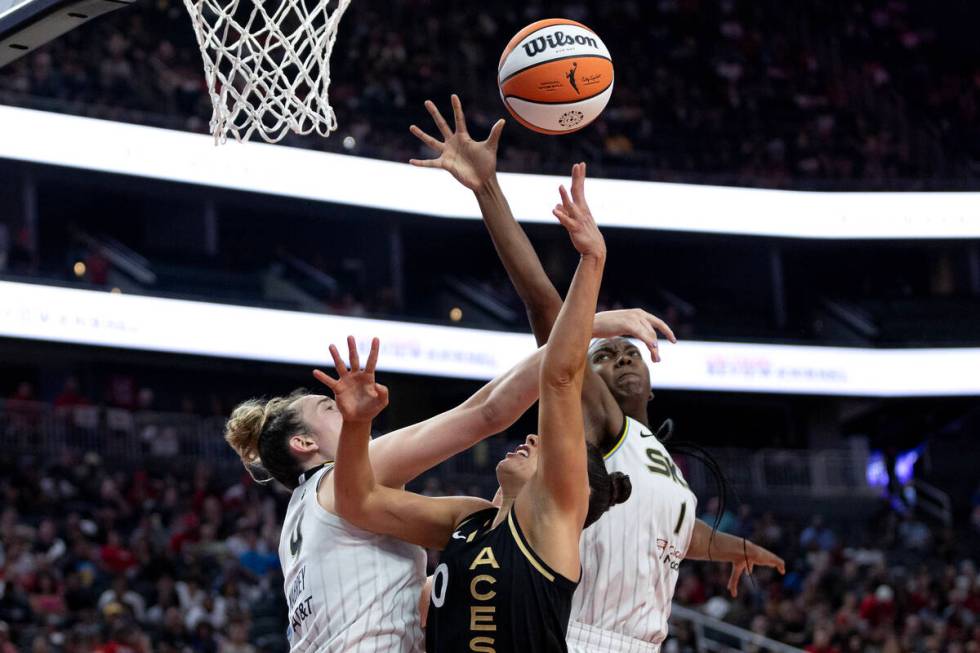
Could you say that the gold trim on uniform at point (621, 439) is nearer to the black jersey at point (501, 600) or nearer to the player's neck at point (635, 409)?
the player's neck at point (635, 409)

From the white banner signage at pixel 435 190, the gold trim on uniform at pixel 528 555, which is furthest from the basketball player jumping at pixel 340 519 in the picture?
the white banner signage at pixel 435 190

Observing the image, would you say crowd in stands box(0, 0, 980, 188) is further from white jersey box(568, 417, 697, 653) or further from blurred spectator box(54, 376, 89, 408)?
white jersey box(568, 417, 697, 653)

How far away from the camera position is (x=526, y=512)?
10.8ft

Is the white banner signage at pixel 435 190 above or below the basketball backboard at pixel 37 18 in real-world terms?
above

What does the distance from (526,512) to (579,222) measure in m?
0.70

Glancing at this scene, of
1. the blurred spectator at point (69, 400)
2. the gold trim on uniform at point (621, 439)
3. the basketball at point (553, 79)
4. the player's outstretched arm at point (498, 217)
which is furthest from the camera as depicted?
the blurred spectator at point (69, 400)

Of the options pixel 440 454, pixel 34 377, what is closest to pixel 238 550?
pixel 34 377

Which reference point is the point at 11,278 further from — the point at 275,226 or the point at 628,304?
the point at 628,304

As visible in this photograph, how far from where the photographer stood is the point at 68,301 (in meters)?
15.7

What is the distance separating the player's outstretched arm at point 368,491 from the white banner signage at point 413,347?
12.8 meters

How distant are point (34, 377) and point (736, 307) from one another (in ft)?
35.3

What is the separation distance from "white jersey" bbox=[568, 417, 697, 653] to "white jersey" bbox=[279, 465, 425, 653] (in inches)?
27.6

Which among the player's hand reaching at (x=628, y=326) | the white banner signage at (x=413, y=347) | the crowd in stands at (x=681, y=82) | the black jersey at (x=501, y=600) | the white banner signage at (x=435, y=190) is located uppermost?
the crowd in stands at (x=681, y=82)

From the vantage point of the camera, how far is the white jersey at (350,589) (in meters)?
3.44
